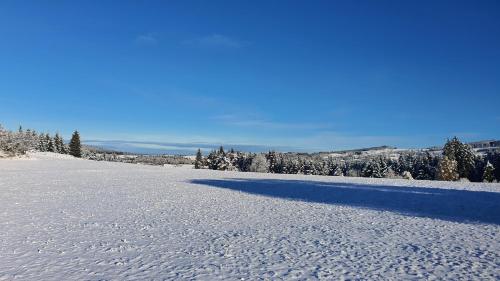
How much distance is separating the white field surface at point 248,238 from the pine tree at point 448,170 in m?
48.4

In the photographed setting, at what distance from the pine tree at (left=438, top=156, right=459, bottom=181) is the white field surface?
1905 inches

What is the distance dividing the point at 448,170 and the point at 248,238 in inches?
2692

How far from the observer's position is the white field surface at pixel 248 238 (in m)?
12.4

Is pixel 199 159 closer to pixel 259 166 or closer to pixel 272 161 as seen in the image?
pixel 272 161

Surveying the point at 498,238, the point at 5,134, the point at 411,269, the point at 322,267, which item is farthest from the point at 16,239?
the point at 5,134

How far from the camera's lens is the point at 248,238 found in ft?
56.1

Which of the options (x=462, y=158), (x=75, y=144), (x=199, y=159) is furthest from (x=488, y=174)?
(x=75, y=144)

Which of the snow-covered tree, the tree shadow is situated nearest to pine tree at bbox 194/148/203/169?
the snow-covered tree

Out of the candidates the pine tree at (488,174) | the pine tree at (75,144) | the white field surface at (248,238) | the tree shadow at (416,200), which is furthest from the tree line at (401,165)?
the white field surface at (248,238)

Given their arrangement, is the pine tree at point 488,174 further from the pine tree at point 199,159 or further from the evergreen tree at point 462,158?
the pine tree at point 199,159

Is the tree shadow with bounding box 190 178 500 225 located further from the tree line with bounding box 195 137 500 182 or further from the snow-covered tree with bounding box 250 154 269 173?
the snow-covered tree with bounding box 250 154 269 173

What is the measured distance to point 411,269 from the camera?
1227 cm

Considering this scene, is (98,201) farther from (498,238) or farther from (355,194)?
(498,238)

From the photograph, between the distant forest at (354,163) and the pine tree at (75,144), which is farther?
the pine tree at (75,144)
